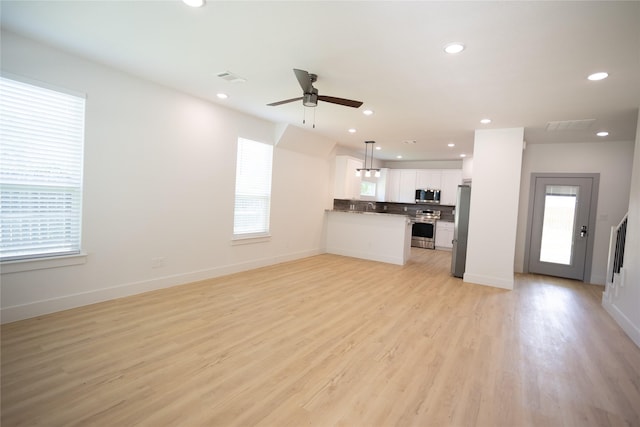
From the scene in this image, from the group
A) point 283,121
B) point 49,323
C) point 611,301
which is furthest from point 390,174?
point 49,323

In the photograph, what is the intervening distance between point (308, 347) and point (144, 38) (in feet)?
10.5

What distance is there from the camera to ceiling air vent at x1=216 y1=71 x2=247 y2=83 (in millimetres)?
3530

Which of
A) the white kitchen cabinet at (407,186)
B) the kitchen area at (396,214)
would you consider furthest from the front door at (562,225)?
the white kitchen cabinet at (407,186)

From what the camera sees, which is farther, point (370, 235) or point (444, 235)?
point (444, 235)

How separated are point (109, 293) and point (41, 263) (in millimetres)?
783

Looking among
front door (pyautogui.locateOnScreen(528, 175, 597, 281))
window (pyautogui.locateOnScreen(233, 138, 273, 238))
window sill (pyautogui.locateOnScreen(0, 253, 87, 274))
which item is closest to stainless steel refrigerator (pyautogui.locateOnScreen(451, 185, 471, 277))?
front door (pyautogui.locateOnScreen(528, 175, 597, 281))

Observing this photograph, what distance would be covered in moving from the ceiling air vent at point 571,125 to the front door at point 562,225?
1686 millimetres

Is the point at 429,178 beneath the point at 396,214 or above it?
above

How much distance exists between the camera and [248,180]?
5586 millimetres

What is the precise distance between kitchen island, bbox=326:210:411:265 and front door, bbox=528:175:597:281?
8.69 ft

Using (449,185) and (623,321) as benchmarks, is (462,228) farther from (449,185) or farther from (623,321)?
(449,185)

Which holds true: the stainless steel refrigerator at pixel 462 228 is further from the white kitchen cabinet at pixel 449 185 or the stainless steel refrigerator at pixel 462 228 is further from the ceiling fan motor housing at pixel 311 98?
the ceiling fan motor housing at pixel 311 98

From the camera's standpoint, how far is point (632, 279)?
3.69m

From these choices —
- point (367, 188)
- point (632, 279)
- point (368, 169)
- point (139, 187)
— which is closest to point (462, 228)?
point (632, 279)
